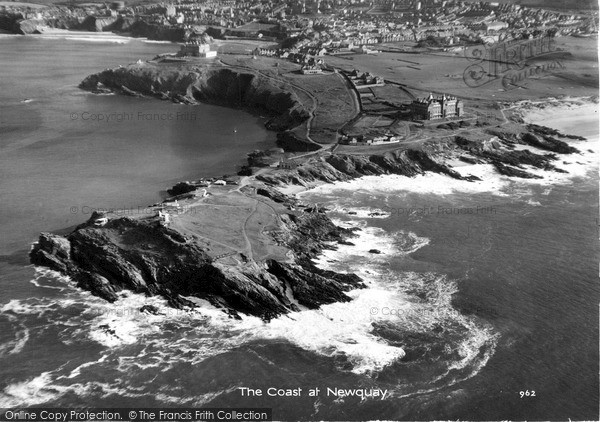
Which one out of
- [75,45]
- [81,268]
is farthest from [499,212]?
[75,45]

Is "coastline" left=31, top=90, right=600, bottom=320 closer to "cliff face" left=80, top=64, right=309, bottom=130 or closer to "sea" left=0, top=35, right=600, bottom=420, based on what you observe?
"sea" left=0, top=35, right=600, bottom=420

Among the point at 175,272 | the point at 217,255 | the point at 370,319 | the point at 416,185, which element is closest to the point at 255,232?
the point at 217,255

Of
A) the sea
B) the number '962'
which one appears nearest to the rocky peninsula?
the sea

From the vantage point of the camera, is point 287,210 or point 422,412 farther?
point 287,210

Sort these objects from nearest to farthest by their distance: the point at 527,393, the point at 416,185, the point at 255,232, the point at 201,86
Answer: the point at 527,393
the point at 255,232
the point at 416,185
the point at 201,86

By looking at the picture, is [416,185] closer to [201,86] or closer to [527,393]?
[527,393]

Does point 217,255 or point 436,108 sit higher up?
point 436,108

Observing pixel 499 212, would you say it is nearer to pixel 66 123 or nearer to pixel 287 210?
pixel 287 210

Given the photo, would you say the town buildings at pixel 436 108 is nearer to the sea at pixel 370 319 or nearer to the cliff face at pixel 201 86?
the sea at pixel 370 319
